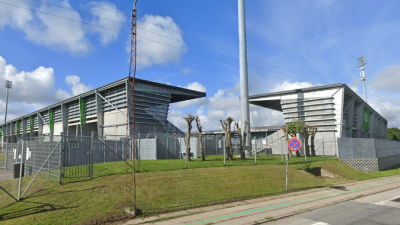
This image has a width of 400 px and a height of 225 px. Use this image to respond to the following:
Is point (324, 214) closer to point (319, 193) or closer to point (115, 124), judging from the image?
point (319, 193)

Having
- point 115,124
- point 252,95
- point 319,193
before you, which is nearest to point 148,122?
point 115,124

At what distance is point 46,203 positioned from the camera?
8773 mm

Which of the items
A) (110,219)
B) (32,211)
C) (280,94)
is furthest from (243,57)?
(32,211)

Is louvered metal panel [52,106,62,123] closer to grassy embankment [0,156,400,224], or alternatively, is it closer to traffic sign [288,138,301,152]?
grassy embankment [0,156,400,224]

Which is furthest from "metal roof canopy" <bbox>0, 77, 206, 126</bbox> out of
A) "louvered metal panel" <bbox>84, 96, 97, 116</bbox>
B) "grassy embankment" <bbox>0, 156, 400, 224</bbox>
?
"grassy embankment" <bbox>0, 156, 400, 224</bbox>

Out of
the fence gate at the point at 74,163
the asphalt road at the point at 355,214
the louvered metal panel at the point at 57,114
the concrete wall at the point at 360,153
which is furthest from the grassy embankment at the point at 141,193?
the louvered metal panel at the point at 57,114

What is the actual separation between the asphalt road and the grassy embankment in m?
3.03

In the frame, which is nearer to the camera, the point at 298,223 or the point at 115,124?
the point at 298,223

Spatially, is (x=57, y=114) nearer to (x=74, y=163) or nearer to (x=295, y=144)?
(x=74, y=163)

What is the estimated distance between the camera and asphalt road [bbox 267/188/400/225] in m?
8.12

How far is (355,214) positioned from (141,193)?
788 centimetres

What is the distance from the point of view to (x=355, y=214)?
916 cm

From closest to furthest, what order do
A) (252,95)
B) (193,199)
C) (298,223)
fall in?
(298,223) < (193,199) < (252,95)

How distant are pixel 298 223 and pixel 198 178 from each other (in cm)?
611
